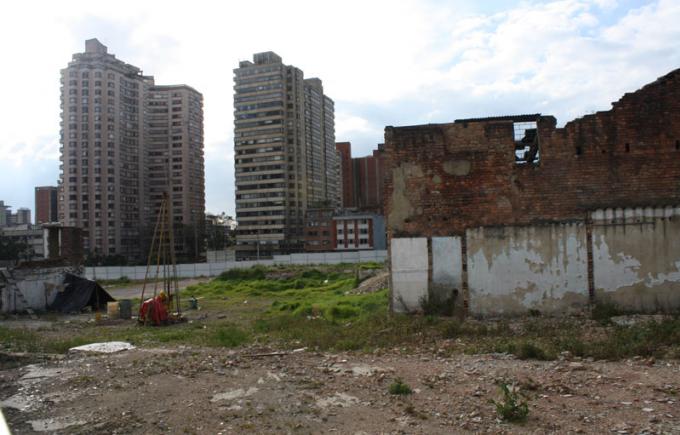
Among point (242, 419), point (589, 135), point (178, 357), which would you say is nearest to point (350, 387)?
point (242, 419)

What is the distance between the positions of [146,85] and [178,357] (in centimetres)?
7968

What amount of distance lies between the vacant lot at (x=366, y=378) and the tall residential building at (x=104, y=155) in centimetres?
6400

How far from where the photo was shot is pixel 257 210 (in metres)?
75.4

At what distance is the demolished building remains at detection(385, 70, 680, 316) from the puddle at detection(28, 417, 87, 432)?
721 cm

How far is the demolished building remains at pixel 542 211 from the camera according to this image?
10.6m

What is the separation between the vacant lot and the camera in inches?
221

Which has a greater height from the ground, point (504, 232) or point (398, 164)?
point (398, 164)

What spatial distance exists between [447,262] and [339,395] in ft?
18.1

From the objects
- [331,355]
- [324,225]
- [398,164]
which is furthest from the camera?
[324,225]

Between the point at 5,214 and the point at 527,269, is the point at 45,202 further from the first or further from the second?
the point at 527,269

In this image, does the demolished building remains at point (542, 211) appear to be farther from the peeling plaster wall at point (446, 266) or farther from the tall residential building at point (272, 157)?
the tall residential building at point (272, 157)

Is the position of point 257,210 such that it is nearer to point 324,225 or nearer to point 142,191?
point 324,225

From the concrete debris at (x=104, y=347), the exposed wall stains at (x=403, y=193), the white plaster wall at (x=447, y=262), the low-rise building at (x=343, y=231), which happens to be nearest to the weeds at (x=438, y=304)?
the white plaster wall at (x=447, y=262)

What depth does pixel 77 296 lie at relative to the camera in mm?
20016
